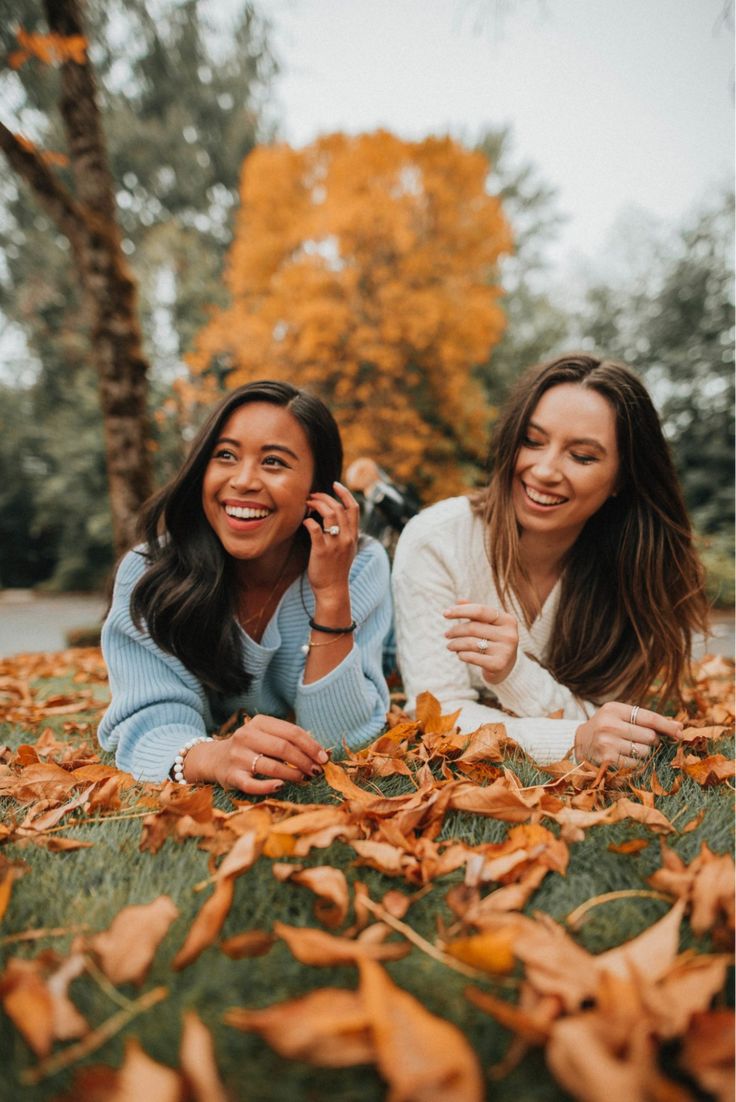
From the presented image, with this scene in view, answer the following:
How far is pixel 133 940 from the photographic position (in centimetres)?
93

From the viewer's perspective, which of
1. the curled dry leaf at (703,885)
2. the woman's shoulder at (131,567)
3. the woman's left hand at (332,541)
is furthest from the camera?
the woman's shoulder at (131,567)

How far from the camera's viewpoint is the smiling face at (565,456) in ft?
7.50

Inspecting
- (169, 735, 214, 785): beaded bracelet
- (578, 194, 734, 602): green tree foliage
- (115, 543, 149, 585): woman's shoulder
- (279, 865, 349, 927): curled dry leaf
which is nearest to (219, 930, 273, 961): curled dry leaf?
(279, 865, 349, 927): curled dry leaf

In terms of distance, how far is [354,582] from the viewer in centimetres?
230

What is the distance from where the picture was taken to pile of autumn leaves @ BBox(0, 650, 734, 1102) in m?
0.71

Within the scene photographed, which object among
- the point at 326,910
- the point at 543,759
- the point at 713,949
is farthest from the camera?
the point at 543,759

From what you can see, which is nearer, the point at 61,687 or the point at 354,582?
the point at 354,582

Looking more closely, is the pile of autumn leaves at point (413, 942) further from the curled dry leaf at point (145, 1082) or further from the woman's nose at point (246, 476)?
the woman's nose at point (246, 476)

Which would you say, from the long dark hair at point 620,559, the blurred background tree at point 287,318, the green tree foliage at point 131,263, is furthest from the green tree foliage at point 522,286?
the long dark hair at point 620,559

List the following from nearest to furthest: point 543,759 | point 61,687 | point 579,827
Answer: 1. point 579,827
2. point 543,759
3. point 61,687

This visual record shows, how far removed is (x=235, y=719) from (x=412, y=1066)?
1738 millimetres

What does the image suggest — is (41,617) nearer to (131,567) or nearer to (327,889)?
(131,567)

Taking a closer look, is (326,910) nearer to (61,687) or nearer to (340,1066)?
(340,1066)

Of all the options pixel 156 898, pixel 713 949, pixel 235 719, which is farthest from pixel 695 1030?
pixel 235 719
